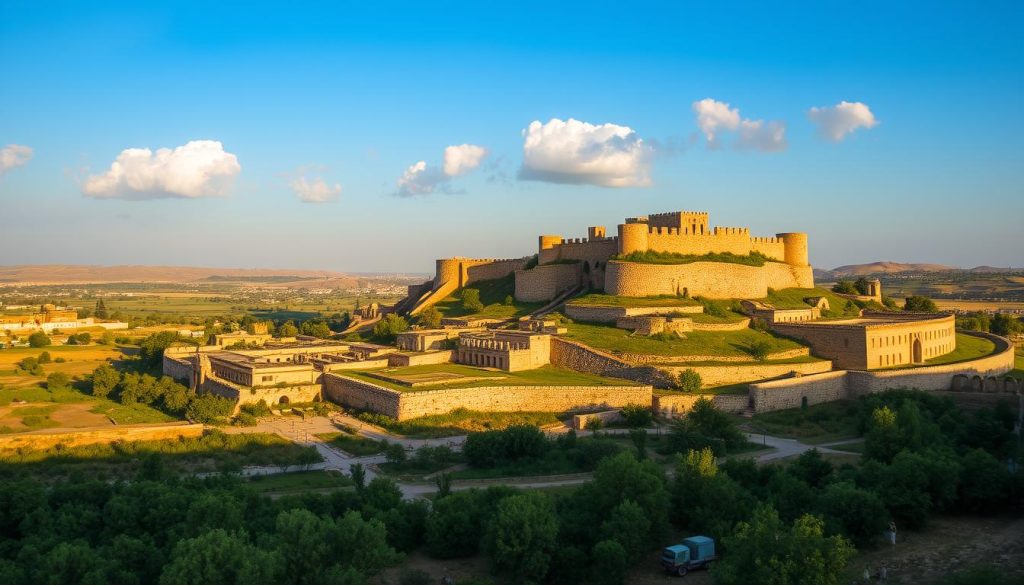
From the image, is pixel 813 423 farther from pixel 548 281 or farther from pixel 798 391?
pixel 548 281

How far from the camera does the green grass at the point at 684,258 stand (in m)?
48.2

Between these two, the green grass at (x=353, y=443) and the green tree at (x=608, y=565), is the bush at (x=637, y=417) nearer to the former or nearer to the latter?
the green grass at (x=353, y=443)

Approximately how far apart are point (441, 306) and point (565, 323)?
48.6 feet

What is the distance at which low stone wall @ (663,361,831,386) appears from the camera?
1393 inches

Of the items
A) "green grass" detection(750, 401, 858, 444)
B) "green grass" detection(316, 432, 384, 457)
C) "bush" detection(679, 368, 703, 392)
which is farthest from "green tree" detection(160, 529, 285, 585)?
→ "bush" detection(679, 368, 703, 392)

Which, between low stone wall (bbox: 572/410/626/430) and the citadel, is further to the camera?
the citadel

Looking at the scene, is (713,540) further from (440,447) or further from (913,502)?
(440,447)

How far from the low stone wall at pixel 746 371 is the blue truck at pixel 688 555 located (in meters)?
15.7

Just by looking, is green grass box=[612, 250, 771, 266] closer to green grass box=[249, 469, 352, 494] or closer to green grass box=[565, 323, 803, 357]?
green grass box=[565, 323, 803, 357]

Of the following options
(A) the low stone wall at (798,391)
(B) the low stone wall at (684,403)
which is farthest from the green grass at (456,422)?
(A) the low stone wall at (798,391)

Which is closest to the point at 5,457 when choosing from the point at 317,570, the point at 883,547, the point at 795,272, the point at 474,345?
the point at 317,570

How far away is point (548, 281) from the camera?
5162 cm

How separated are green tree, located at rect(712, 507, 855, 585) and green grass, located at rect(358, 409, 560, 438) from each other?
598 inches

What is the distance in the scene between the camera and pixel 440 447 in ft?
93.1
